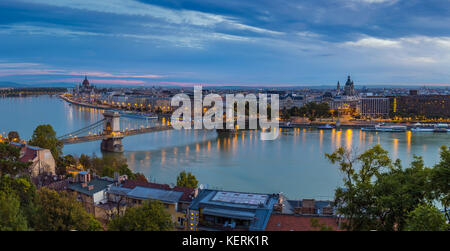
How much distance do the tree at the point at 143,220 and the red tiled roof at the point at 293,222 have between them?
3.64 feet

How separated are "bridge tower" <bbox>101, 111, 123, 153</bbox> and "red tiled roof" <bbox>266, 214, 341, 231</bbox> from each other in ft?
28.4

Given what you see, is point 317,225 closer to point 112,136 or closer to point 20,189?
point 20,189

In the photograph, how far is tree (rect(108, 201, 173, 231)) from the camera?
251 cm

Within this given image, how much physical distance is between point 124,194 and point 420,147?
36.3 feet

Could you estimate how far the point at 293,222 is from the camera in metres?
3.38

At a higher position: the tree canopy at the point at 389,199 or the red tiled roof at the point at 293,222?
the tree canopy at the point at 389,199

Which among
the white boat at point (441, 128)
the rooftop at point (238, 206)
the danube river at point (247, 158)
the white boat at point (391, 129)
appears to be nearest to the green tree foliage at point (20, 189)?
the rooftop at point (238, 206)

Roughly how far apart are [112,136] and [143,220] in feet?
30.9

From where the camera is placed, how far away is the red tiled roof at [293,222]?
3.23 metres

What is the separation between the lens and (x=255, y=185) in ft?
23.3

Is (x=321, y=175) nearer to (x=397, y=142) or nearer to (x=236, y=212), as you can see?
(x=236, y=212)

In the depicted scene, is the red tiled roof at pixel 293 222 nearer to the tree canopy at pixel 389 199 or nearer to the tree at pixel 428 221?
the tree canopy at pixel 389 199
